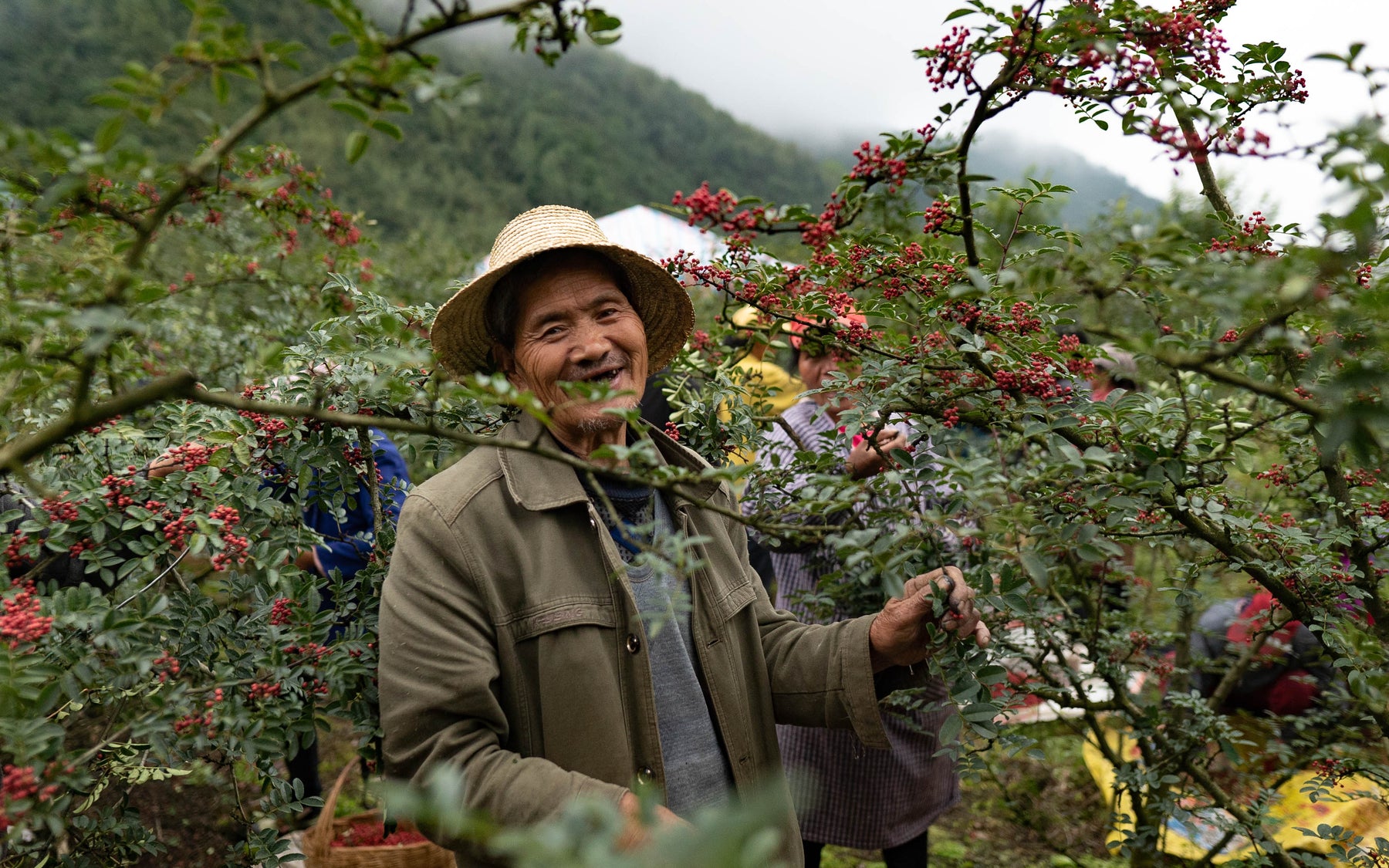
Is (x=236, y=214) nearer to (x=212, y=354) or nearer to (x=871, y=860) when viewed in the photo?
(x=212, y=354)

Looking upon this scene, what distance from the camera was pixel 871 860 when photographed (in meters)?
3.80

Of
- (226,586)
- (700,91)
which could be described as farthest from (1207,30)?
(700,91)

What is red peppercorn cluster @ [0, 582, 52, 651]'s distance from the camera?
135 centimetres

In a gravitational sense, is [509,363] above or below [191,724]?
above

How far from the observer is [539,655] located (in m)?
1.61

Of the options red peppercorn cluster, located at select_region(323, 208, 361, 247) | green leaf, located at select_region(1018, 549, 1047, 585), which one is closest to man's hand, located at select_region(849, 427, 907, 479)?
green leaf, located at select_region(1018, 549, 1047, 585)

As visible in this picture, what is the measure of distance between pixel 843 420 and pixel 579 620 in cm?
65

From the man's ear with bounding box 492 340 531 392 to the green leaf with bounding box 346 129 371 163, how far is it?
964 millimetres

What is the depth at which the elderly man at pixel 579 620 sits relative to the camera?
1.51m

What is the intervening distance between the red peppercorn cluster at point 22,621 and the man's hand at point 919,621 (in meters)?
1.44

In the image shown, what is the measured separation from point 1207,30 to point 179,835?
4623 millimetres

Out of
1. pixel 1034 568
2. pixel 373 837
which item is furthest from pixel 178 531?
pixel 373 837

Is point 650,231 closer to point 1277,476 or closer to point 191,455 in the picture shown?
point 1277,476

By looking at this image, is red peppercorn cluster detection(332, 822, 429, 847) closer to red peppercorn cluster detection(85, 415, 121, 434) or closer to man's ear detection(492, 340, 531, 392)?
red peppercorn cluster detection(85, 415, 121, 434)
